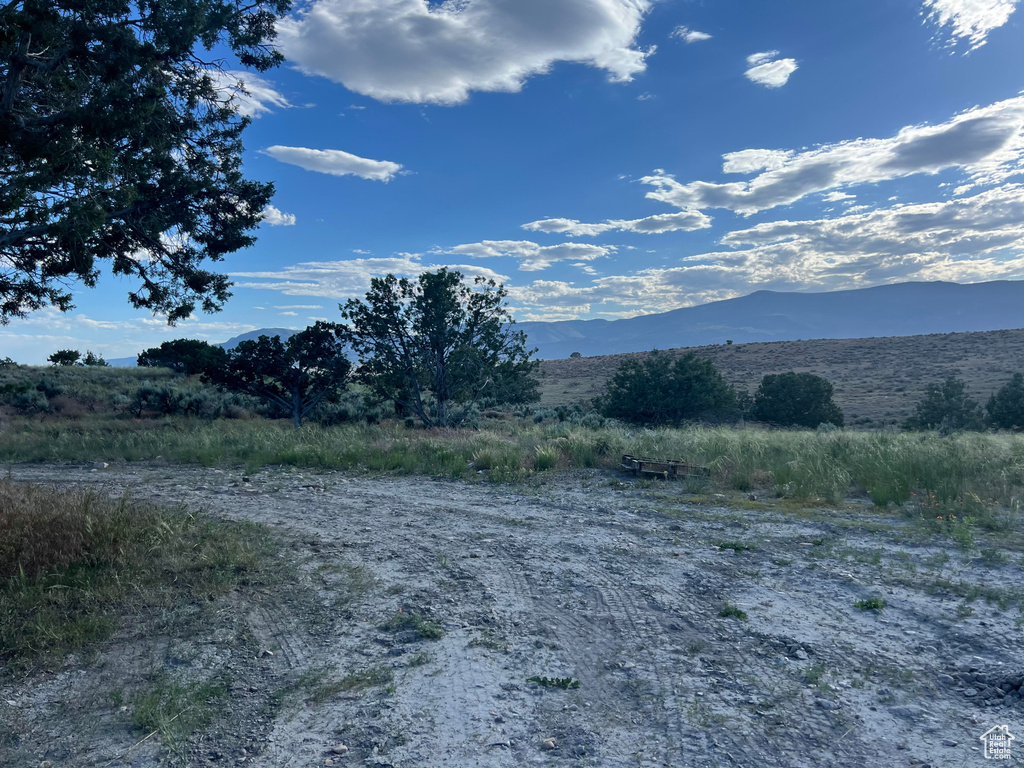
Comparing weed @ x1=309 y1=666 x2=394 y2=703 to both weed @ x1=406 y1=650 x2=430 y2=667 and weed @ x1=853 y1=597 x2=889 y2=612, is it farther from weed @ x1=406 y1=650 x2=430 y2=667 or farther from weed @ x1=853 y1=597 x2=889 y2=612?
weed @ x1=853 y1=597 x2=889 y2=612

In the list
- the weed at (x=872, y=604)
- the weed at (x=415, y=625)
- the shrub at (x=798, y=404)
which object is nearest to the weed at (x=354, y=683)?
the weed at (x=415, y=625)

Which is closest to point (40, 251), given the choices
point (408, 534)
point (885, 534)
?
point (408, 534)

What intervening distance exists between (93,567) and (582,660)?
4.45 meters

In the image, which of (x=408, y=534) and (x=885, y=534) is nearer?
(x=885, y=534)

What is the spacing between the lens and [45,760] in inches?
117

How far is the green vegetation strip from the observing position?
424 cm

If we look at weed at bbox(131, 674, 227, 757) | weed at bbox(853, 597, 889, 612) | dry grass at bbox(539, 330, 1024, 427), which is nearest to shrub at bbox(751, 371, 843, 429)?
dry grass at bbox(539, 330, 1024, 427)

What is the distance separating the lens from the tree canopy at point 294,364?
811 inches

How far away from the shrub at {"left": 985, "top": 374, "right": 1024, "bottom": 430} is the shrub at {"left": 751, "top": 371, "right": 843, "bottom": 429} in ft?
17.7

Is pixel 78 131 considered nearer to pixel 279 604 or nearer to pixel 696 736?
pixel 279 604

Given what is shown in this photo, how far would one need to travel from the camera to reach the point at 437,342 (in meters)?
18.5

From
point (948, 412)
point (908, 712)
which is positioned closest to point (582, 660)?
point (908, 712)

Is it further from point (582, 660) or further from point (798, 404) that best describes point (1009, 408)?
point (582, 660)

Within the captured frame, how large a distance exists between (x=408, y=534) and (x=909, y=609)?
16.7 feet
